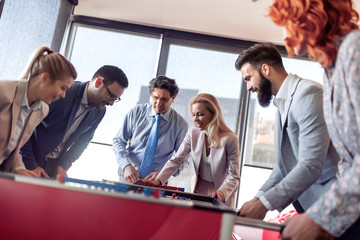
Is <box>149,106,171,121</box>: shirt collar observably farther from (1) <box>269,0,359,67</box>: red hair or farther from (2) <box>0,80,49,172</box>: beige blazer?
(1) <box>269,0,359,67</box>: red hair

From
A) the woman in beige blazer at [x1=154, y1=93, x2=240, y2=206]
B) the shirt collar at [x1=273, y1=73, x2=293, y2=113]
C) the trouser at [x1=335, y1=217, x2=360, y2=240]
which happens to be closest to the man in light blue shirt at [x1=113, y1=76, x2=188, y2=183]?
the woman in beige blazer at [x1=154, y1=93, x2=240, y2=206]

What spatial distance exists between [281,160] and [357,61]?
2.87 feet

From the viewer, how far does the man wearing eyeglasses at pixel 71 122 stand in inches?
100

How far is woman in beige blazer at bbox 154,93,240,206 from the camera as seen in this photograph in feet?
9.16

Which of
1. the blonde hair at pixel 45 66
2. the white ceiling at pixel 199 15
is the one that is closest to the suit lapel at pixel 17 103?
the blonde hair at pixel 45 66

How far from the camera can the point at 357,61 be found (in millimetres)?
914

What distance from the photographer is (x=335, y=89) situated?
995 millimetres

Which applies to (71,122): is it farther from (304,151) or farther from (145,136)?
(304,151)

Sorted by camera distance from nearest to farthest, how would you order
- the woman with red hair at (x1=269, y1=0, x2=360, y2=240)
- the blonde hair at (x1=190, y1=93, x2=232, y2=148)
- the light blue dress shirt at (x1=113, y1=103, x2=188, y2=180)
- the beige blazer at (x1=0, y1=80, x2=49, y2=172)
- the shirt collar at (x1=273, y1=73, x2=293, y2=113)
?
the woman with red hair at (x1=269, y1=0, x2=360, y2=240), the shirt collar at (x1=273, y1=73, x2=293, y2=113), the beige blazer at (x1=0, y1=80, x2=49, y2=172), the blonde hair at (x1=190, y1=93, x2=232, y2=148), the light blue dress shirt at (x1=113, y1=103, x2=188, y2=180)

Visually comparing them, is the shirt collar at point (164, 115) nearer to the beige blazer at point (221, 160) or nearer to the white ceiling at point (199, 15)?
the beige blazer at point (221, 160)

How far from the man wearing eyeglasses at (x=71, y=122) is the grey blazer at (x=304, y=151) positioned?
1649 millimetres

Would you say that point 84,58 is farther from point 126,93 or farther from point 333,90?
point 333,90

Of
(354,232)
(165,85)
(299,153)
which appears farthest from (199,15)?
(354,232)

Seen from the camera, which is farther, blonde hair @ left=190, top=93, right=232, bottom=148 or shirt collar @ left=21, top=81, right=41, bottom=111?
blonde hair @ left=190, top=93, right=232, bottom=148
